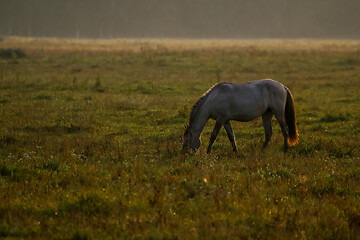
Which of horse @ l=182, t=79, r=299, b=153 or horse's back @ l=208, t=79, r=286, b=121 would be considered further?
→ horse's back @ l=208, t=79, r=286, b=121

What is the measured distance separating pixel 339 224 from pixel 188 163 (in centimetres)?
365

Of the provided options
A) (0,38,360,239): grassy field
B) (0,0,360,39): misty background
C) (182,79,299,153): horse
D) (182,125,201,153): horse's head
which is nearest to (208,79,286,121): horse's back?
(182,79,299,153): horse

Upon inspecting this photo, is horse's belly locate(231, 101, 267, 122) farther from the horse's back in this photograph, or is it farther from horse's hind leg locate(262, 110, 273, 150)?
horse's hind leg locate(262, 110, 273, 150)

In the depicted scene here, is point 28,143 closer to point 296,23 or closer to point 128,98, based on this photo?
point 128,98

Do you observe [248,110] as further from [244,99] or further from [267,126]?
[267,126]

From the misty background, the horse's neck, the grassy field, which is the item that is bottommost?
the grassy field

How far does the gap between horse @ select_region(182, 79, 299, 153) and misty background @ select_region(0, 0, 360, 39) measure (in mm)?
124510

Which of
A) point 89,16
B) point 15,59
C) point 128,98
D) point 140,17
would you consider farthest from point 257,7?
point 128,98

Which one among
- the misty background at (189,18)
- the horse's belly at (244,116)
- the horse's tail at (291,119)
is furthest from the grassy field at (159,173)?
the misty background at (189,18)

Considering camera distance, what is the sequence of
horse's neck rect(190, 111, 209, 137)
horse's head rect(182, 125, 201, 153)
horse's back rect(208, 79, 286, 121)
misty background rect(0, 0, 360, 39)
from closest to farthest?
horse's head rect(182, 125, 201, 153)
horse's neck rect(190, 111, 209, 137)
horse's back rect(208, 79, 286, 121)
misty background rect(0, 0, 360, 39)

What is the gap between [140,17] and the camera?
153 metres

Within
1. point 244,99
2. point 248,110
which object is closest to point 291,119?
point 248,110

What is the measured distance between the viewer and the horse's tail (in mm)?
11234

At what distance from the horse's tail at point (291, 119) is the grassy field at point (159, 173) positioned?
20 cm
